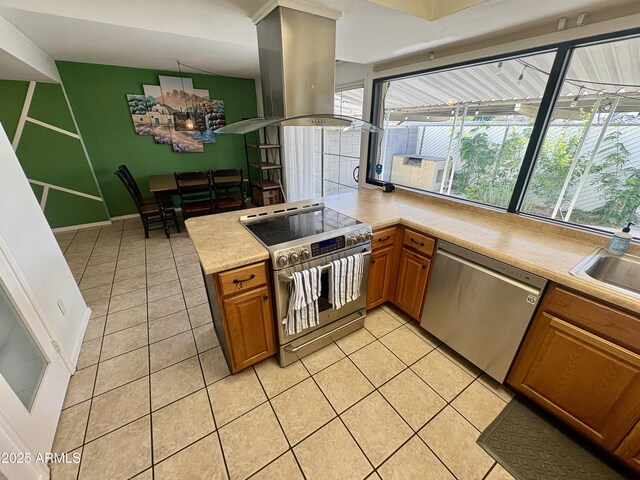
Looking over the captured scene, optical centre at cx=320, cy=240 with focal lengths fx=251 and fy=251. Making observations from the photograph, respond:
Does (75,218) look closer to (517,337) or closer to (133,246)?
(133,246)

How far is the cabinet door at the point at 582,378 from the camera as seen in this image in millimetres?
1120

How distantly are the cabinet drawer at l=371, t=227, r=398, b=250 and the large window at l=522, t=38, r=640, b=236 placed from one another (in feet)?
3.55

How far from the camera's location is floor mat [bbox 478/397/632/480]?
4.05 feet

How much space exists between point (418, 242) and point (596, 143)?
4.10ft

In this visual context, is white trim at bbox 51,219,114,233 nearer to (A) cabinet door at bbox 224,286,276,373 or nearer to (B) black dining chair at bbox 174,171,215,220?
(B) black dining chair at bbox 174,171,215,220

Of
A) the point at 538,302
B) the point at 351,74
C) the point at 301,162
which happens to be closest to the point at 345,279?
the point at 538,302

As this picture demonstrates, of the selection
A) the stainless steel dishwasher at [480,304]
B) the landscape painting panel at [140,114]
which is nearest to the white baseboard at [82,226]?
the landscape painting panel at [140,114]

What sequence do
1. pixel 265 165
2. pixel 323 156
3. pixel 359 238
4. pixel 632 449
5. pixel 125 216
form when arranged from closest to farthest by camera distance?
pixel 632 449 → pixel 359 238 → pixel 323 156 → pixel 125 216 → pixel 265 165

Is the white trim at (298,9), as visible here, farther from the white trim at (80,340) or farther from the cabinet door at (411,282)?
the white trim at (80,340)

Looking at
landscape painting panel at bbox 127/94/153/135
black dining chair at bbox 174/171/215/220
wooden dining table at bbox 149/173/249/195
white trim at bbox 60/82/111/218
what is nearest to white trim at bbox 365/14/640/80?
wooden dining table at bbox 149/173/249/195

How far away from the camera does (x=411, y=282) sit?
2018mm

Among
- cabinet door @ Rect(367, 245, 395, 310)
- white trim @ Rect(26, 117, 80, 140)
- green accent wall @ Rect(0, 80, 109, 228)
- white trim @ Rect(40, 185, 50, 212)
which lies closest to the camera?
cabinet door @ Rect(367, 245, 395, 310)

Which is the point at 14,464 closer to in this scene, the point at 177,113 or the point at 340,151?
the point at 340,151

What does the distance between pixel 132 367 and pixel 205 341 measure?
0.47m
